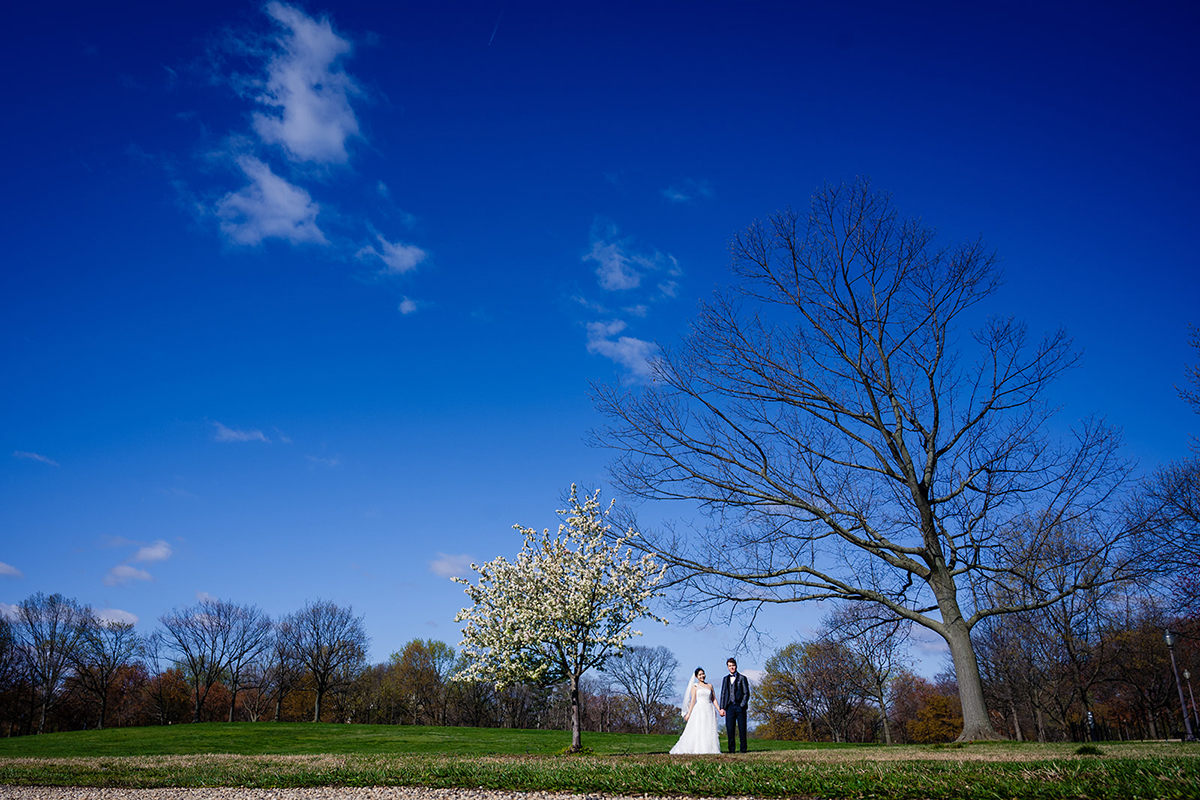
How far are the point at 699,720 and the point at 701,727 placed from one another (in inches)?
5.4

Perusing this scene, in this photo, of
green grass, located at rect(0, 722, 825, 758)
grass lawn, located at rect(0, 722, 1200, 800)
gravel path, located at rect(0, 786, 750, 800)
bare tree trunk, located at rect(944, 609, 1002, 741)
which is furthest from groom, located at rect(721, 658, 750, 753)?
green grass, located at rect(0, 722, 825, 758)

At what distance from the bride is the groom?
0.74ft

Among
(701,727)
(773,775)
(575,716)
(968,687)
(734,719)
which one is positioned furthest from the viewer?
(575,716)

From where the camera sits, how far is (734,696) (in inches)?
539

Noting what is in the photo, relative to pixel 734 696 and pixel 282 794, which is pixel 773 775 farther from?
pixel 734 696

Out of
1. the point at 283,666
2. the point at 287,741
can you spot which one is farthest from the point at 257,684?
the point at 287,741

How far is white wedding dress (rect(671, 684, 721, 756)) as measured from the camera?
1361 centimetres

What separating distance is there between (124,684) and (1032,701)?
75499 mm

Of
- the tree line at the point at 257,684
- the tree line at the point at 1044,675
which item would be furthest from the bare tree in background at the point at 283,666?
the tree line at the point at 1044,675

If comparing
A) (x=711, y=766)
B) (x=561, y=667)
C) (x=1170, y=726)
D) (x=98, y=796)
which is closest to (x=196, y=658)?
(x=561, y=667)

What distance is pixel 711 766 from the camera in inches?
328

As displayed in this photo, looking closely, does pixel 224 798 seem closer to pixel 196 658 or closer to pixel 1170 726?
pixel 1170 726

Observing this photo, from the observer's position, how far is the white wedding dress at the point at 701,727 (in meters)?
13.6

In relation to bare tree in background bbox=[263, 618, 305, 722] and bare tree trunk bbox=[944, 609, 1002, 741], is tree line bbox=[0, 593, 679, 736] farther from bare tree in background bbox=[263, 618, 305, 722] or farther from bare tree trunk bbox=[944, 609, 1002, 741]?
bare tree trunk bbox=[944, 609, 1002, 741]
